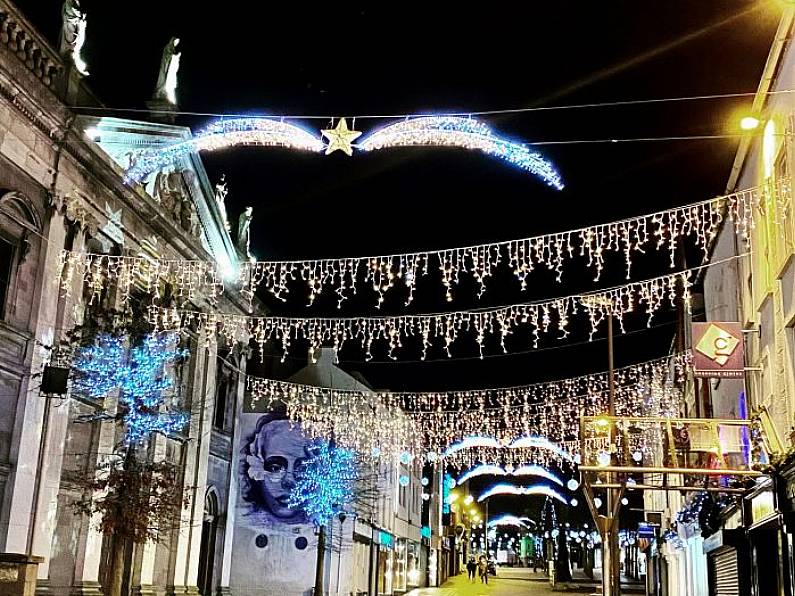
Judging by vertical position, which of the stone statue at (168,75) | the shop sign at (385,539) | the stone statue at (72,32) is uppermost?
the stone statue at (168,75)

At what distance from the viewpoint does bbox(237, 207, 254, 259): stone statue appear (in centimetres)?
3478

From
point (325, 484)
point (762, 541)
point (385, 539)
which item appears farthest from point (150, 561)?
point (385, 539)

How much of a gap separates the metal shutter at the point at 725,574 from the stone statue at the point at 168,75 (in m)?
20.0

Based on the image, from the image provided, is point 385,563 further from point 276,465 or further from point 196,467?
point 196,467

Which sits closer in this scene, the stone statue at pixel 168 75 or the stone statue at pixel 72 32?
the stone statue at pixel 72 32

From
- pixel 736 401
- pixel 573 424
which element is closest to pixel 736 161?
pixel 736 401

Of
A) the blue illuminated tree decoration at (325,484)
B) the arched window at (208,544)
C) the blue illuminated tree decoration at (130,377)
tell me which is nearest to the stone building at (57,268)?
the blue illuminated tree decoration at (130,377)

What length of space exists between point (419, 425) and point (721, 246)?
1121 inches

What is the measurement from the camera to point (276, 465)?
116ft

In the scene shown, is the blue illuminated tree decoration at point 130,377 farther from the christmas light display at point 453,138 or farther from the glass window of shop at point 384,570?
the glass window of shop at point 384,570

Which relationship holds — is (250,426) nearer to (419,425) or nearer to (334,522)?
(334,522)

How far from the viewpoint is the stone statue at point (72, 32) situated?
69.1 feet

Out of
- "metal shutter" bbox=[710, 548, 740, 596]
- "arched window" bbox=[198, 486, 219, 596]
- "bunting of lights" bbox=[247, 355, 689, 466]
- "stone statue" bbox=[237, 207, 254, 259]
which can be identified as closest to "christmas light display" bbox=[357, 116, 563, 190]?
"metal shutter" bbox=[710, 548, 740, 596]

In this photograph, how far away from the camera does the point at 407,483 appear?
158 feet
